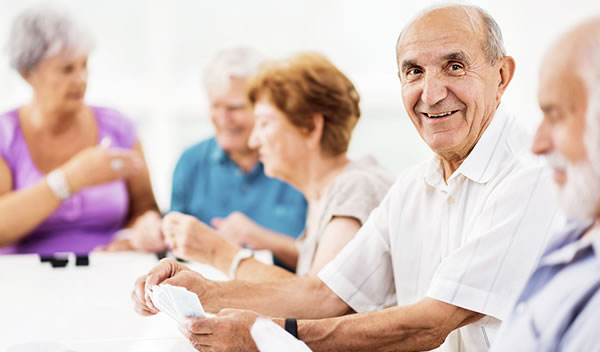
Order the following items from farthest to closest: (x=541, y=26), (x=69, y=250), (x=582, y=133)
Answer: (x=541, y=26), (x=69, y=250), (x=582, y=133)

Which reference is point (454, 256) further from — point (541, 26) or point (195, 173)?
point (541, 26)

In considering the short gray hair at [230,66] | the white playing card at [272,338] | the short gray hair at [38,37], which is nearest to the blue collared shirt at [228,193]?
the short gray hair at [230,66]

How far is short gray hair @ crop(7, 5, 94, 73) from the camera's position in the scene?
8.42ft

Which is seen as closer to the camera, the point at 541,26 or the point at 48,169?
the point at 48,169

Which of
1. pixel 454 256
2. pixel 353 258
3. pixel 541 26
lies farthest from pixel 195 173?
pixel 541 26

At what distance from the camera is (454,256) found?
120cm

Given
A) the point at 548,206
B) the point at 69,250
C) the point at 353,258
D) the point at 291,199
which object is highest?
the point at 548,206

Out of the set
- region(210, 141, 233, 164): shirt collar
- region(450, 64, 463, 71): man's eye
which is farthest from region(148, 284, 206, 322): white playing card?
region(210, 141, 233, 164): shirt collar

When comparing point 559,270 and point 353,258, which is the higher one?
point 559,270

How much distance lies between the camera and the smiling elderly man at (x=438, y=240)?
3.84 feet

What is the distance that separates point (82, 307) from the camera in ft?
5.28

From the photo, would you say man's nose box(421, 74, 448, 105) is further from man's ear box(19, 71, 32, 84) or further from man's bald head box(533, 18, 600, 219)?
man's ear box(19, 71, 32, 84)

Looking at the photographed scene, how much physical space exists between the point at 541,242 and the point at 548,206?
0.07 meters

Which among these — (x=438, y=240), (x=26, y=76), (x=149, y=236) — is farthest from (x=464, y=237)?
(x=26, y=76)
